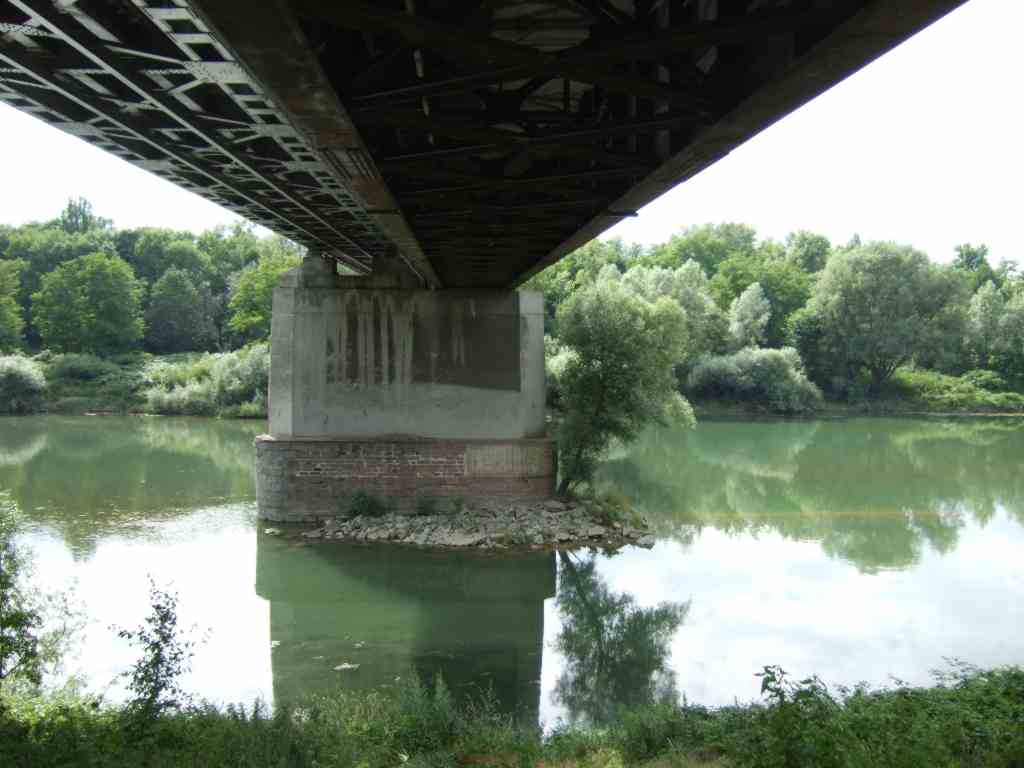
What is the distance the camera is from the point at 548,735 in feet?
25.5

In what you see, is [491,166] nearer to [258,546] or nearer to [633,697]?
[633,697]

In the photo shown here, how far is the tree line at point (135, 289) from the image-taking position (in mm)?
Answer: 54938

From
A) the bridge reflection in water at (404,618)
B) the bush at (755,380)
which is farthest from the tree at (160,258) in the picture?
the bridge reflection in water at (404,618)

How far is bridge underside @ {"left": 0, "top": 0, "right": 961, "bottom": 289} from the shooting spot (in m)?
3.98

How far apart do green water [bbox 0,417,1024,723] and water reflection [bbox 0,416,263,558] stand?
0.12 metres

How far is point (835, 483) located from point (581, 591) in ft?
40.1

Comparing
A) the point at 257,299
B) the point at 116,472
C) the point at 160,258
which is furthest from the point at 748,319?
the point at 160,258

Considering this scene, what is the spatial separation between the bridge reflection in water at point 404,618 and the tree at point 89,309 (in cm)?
4487

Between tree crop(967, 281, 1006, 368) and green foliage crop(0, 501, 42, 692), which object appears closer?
green foliage crop(0, 501, 42, 692)

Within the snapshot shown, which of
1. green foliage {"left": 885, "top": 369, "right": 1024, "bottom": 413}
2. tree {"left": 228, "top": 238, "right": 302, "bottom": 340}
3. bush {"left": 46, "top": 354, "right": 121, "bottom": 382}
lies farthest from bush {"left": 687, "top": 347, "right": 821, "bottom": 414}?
bush {"left": 46, "top": 354, "right": 121, "bottom": 382}

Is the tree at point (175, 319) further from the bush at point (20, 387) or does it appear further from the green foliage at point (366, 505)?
the green foliage at point (366, 505)

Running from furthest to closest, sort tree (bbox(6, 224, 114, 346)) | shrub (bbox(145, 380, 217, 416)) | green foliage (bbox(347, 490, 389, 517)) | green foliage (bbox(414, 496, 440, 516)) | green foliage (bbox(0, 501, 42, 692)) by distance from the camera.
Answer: tree (bbox(6, 224, 114, 346)) → shrub (bbox(145, 380, 217, 416)) → green foliage (bbox(414, 496, 440, 516)) → green foliage (bbox(347, 490, 389, 517)) → green foliage (bbox(0, 501, 42, 692))

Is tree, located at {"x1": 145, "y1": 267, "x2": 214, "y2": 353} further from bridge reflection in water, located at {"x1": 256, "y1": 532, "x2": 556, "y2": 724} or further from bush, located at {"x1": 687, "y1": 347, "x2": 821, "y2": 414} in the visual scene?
bridge reflection in water, located at {"x1": 256, "y1": 532, "x2": 556, "y2": 724}

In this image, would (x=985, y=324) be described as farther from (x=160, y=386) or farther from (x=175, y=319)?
(x=175, y=319)
